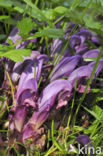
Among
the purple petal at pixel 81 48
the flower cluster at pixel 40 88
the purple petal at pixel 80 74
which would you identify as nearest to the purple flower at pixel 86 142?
the flower cluster at pixel 40 88

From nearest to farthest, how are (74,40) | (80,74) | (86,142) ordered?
(86,142) < (80,74) < (74,40)

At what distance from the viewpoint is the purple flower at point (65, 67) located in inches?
41.6

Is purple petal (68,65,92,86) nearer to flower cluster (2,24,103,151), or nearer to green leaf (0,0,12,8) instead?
flower cluster (2,24,103,151)

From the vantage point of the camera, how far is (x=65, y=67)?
1.07m

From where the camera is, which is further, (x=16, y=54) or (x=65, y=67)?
(x=65, y=67)

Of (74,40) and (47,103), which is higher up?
(74,40)

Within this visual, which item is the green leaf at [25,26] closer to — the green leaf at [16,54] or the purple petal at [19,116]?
the green leaf at [16,54]

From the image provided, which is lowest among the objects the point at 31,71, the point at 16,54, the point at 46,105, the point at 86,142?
the point at 86,142

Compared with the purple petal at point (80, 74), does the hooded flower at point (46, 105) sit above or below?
below

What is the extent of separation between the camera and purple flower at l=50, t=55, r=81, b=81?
1.06 m

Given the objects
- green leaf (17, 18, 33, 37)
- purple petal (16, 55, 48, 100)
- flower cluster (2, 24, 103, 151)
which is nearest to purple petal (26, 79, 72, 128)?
flower cluster (2, 24, 103, 151)

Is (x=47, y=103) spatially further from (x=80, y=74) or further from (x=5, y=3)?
(x=5, y=3)

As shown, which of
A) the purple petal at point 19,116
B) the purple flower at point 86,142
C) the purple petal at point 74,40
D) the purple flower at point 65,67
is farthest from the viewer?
the purple petal at point 74,40

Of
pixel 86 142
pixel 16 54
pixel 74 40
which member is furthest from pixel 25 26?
pixel 86 142
